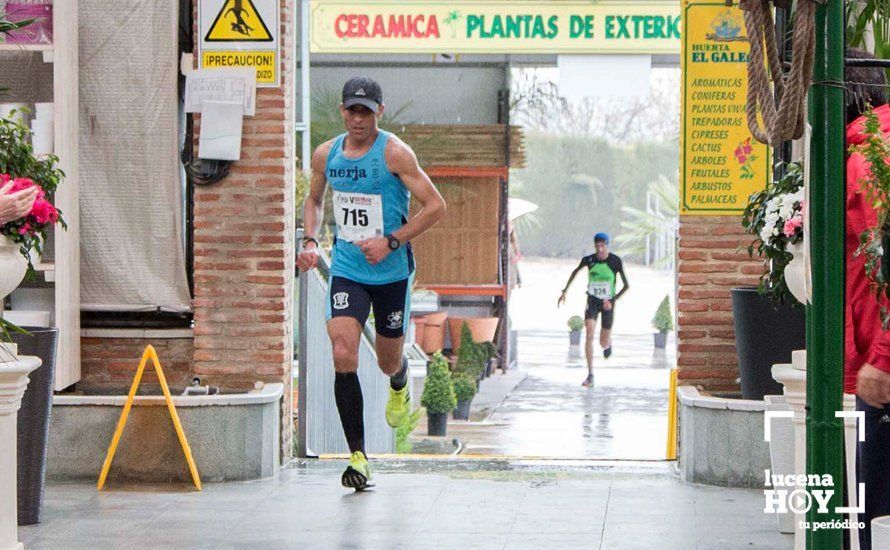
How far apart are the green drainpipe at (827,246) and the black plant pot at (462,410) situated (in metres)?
11.5

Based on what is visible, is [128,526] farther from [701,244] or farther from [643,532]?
[701,244]

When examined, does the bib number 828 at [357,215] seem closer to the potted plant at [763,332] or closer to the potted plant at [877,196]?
the potted plant at [763,332]

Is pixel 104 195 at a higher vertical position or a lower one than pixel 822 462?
higher

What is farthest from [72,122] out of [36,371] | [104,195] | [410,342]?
[410,342]

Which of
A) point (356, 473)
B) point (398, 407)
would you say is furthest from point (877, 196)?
point (398, 407)

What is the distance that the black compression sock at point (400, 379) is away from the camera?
24.0 ft

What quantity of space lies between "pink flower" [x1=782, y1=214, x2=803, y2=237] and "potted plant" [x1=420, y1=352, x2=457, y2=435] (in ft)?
25.0

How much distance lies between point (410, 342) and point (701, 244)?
736cm

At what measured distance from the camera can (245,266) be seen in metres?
7.35

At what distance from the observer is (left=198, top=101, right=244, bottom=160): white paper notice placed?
7.25 metres

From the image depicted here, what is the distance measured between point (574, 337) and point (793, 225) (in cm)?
1835

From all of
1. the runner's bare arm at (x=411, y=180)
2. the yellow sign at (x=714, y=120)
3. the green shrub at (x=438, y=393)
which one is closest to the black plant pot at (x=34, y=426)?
the runner's bare arm at (x=411, y=180)

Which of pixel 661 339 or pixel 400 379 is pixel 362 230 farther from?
pixel 661 339

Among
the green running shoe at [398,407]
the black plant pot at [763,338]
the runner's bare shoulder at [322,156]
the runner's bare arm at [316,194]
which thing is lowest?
the green running shoe at [398,407]
